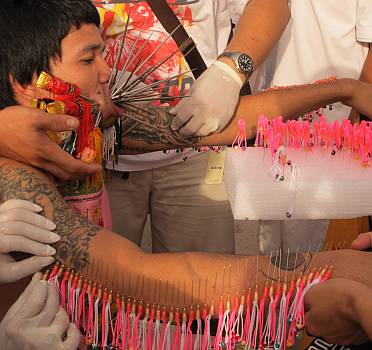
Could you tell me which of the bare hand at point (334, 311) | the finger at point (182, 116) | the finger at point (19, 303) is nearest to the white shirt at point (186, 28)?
A: the finger at point (182, 116)

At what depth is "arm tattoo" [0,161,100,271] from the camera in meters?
1.75

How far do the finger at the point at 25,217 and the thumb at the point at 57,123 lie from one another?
27 centimetres

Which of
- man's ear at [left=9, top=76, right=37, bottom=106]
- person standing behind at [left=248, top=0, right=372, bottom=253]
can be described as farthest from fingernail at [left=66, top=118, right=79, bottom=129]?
person standing behind at [left=248, top=0, right=372, bottom=253]

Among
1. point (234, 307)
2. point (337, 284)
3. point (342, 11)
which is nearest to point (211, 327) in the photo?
point (234, 307)

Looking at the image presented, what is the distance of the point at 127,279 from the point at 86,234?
0.59ft

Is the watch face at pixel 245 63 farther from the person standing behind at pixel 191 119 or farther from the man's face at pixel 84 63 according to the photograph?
the man's face at pixel 84 63

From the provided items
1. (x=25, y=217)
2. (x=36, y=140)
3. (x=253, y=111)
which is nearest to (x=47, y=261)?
(x=25, y=217)

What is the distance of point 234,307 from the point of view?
1603 millimetres

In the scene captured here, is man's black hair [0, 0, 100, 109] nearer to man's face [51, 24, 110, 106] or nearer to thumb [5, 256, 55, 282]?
man's face [51, 24, 110, 106]

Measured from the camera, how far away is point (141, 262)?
1.73 meters

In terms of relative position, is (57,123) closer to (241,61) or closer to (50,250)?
(50,250)

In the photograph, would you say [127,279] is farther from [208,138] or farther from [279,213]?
[208,138]

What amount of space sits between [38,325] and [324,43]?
194 centimetres

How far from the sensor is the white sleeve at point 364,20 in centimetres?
272
